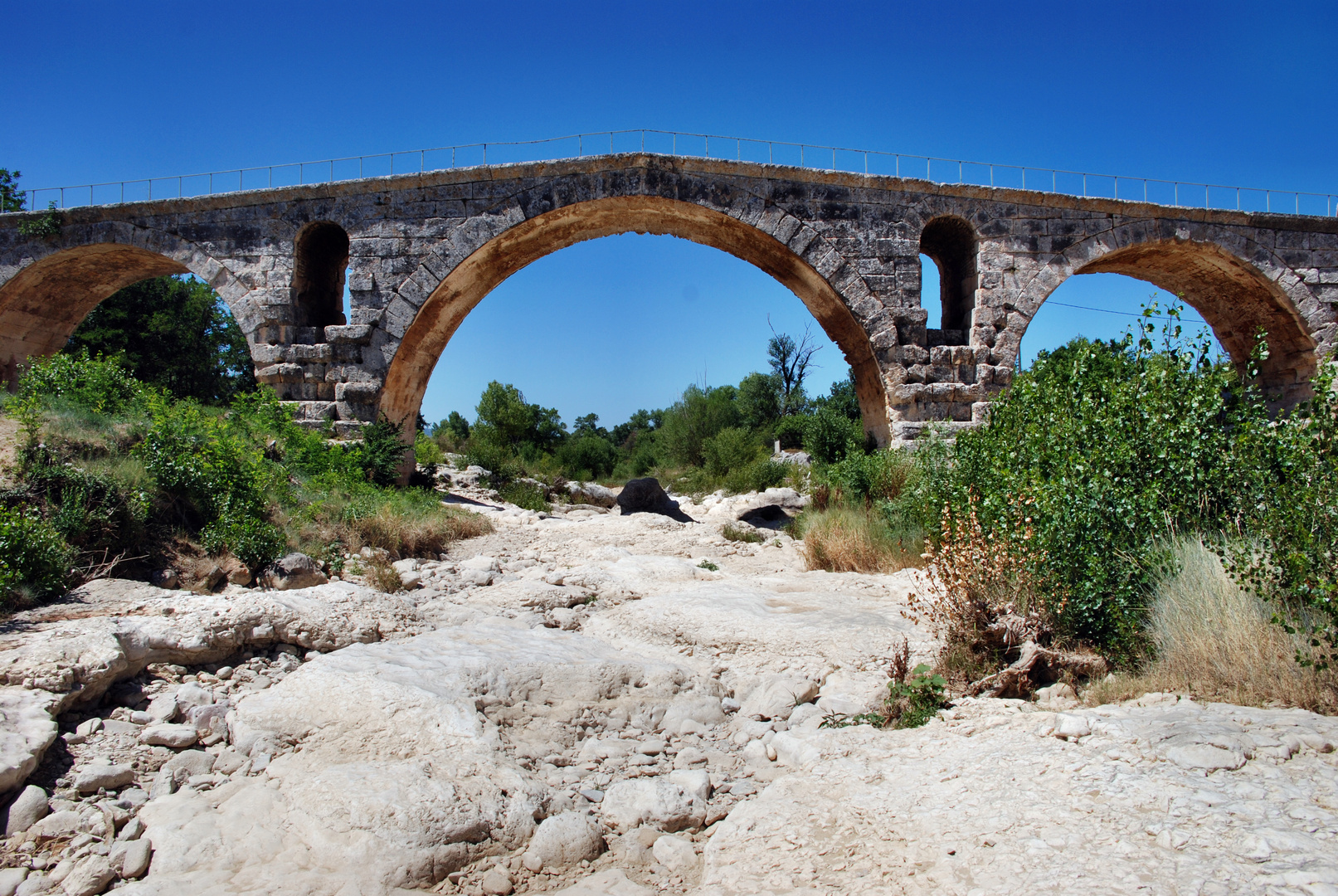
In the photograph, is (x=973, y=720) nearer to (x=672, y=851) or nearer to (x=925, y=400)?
(x=672, y=851)

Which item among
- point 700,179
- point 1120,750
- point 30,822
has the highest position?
point 700,179

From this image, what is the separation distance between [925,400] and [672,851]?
30.3 feet

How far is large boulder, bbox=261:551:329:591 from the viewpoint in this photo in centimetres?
550

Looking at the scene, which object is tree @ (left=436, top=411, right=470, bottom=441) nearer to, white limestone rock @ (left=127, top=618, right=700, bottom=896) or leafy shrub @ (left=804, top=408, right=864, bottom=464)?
leafy shrub @ (left=804, top=408, right=864, bottom=464)

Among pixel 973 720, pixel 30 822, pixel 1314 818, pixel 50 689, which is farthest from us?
pixel 973 720

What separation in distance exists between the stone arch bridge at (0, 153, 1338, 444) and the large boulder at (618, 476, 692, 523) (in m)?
3.71

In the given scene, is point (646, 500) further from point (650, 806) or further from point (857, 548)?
point (650, 806)

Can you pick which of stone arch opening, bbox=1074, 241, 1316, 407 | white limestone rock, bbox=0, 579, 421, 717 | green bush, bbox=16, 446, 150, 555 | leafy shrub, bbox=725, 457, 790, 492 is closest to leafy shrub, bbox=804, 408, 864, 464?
leafy shrub, bbox=725, 457, 790, 492

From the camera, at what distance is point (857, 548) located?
7.32 metres

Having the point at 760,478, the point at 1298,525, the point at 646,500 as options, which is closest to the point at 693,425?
the point at 760,478

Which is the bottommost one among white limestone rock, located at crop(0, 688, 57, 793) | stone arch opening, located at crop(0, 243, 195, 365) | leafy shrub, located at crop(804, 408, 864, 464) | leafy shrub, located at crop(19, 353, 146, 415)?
white limestone rock, located at crop(0, 688, 57, 793)

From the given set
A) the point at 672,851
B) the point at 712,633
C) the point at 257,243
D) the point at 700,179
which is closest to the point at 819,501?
the point at 700,179

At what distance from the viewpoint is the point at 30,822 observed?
2459 mm

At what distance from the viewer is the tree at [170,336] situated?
18938 mm
